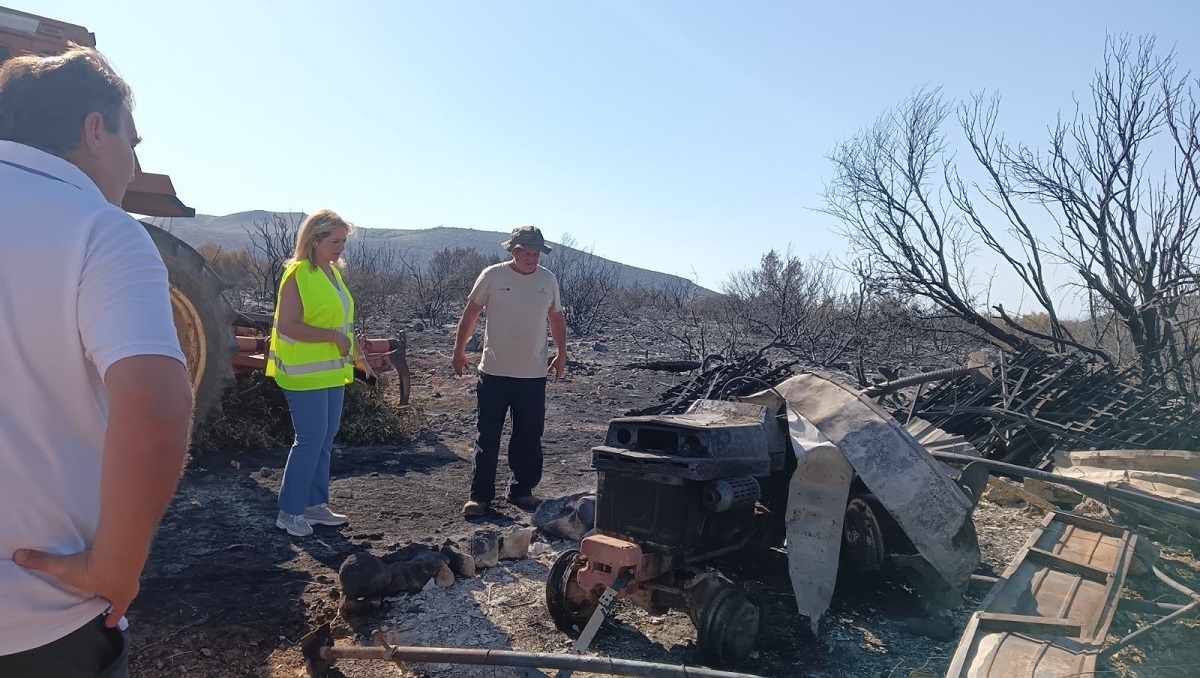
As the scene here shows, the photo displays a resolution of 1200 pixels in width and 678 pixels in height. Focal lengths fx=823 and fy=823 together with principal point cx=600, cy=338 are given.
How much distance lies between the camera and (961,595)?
4098 millimetres

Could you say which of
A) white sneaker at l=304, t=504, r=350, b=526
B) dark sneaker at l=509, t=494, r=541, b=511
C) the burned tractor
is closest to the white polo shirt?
the burned tractor

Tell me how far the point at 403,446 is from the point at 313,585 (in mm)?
3722

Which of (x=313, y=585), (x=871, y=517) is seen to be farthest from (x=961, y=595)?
(x=313, y=585)

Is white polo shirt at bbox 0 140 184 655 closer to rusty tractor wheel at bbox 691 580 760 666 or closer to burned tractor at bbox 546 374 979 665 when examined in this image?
burned tractor at bbox 546 374 979 665

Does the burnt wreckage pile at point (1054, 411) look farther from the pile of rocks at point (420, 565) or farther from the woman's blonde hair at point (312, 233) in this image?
the woman's blonde hair at point (312, 233)

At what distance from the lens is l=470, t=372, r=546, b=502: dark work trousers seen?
559cm

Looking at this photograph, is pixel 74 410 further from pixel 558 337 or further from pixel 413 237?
pixel 413 237

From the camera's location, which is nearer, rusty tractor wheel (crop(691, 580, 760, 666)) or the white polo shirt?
the white polo shirt

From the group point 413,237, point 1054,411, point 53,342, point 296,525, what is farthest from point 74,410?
point 413,237

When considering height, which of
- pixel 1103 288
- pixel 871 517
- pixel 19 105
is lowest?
pixel 871 517

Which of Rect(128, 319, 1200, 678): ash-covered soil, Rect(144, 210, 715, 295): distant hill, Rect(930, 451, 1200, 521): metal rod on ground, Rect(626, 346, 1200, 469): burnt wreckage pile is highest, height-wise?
Rect(144, 210, 715, 295): distant hill

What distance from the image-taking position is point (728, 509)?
3.67 metres

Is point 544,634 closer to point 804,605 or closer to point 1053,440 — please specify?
point 804,605

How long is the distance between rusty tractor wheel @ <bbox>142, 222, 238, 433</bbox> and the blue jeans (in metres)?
Result: 1.55
